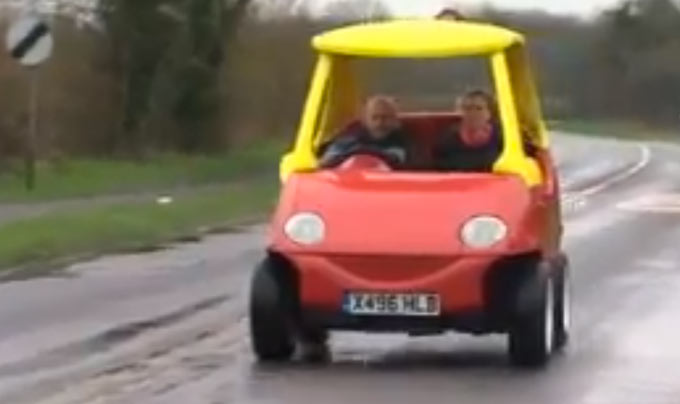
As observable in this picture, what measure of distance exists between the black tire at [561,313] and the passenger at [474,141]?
35.7 inches

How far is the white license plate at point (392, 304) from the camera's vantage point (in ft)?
45.9

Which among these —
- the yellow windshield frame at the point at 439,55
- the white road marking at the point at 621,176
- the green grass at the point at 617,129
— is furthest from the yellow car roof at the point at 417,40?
the green grass at the point at 617,129

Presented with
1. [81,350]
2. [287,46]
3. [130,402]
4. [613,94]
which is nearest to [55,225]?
[81,350]

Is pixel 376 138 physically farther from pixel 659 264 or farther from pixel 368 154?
pixel 659 264

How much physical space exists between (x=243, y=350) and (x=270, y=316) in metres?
0.80

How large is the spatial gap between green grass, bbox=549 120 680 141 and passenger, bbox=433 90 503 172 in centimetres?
8457

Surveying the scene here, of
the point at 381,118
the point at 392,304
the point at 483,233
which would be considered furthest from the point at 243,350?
the point at 483,233

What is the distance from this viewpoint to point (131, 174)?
43781 mm

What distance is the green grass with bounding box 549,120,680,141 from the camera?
103m

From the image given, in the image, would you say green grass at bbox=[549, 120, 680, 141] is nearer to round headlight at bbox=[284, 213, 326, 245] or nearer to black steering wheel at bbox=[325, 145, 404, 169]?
black steering wheel at bbox=[325, 145, 404, 169]

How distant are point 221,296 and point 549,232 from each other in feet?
16.1

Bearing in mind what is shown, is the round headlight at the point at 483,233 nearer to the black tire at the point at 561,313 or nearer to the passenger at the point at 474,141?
the passenger at the point at 474,141

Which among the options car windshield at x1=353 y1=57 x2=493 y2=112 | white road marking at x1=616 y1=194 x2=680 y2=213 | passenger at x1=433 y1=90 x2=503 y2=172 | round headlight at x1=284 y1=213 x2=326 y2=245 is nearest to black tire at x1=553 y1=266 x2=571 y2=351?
passenger at x1=433 y1=90 x2=503 y2=172

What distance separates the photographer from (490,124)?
602 inches
